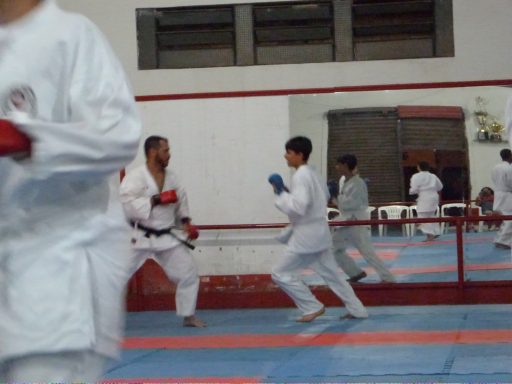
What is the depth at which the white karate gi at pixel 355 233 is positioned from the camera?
34.7ft

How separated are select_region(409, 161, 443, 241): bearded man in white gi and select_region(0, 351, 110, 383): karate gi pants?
352 inches

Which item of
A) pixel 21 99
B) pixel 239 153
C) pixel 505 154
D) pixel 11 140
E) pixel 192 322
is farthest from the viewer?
pixel 239 153

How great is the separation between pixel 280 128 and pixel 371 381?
198 inches

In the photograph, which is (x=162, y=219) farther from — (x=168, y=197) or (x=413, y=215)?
(x=413, y=215)

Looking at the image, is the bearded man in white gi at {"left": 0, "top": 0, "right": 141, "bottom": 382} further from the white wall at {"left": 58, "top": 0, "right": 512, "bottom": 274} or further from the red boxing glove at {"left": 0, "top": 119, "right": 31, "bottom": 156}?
the white wall at {"left": 58, "top": 0, "right": 512, "bottom": 274}

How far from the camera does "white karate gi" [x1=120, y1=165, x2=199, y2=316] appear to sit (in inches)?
365

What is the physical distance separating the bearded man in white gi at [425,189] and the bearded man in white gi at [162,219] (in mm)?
2745

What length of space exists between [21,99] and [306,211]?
734 cm

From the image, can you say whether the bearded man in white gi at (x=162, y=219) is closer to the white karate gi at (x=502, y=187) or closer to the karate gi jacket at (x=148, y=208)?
the karate gi jacket at (x=148, y=208)

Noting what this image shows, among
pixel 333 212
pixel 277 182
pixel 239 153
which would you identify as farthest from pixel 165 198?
pixel 333 212

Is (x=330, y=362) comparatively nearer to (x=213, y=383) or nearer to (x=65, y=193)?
(x=213, y=383)

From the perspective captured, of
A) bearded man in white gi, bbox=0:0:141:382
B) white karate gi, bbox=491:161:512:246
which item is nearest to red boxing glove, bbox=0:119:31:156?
bearded man in white gi, bbox=0:0:141:382

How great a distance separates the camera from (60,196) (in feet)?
7.00

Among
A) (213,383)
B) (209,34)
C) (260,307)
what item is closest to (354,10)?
(209,34)
